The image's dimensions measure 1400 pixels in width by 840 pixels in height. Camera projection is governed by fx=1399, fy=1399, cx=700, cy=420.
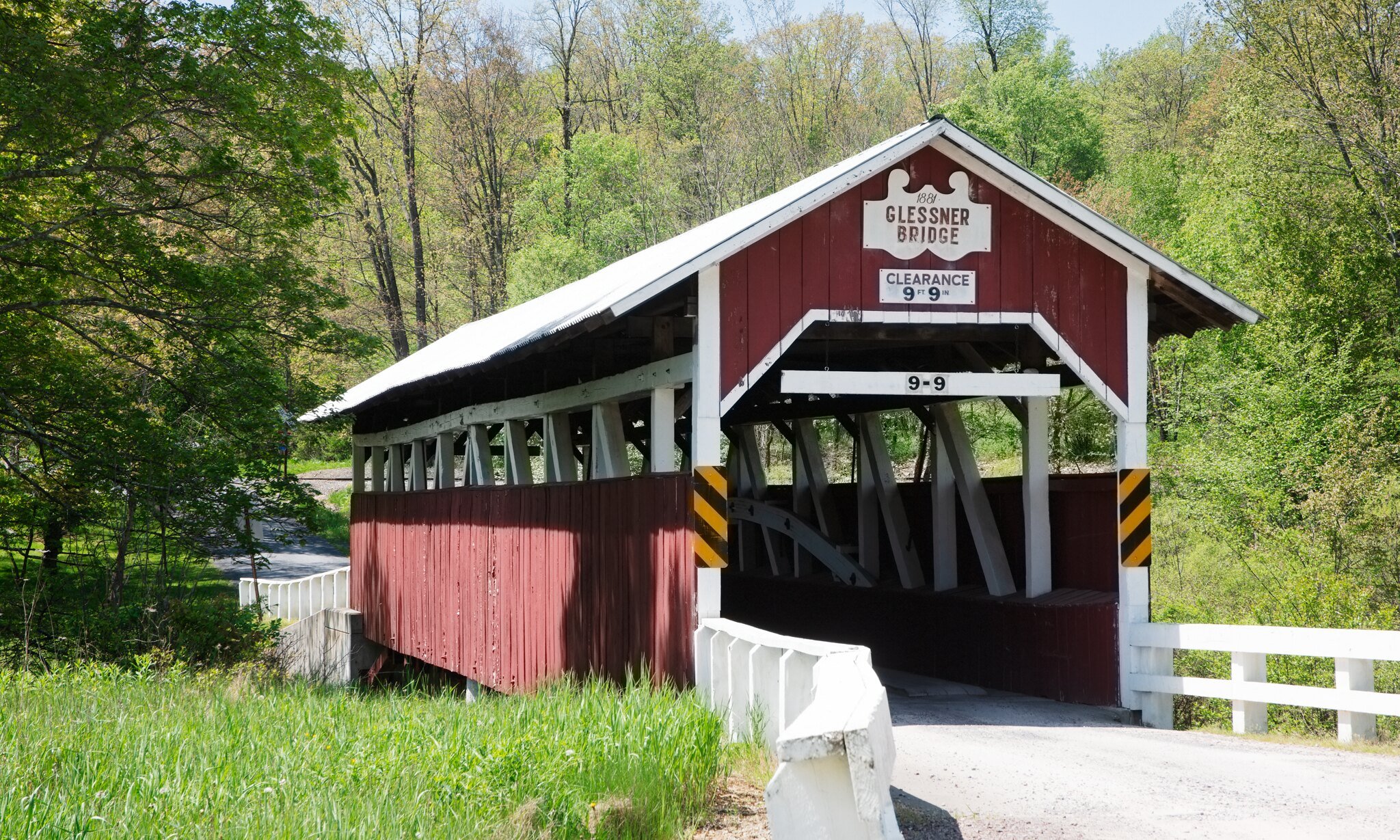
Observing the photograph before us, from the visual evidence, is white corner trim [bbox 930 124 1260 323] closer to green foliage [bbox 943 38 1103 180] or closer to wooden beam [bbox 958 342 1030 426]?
wooden beam [bbox 958 342 1030 426]

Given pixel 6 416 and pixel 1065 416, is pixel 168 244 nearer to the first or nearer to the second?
pixel 6 416

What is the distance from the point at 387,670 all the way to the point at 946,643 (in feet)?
28.9

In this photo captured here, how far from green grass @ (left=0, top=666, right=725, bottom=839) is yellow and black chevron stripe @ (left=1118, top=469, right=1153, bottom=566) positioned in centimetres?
403

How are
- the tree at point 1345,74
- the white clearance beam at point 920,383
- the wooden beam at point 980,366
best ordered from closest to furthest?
the white clearance beam at point 920,383, the wooden beam at point 980,366, the tree at point 1345,74

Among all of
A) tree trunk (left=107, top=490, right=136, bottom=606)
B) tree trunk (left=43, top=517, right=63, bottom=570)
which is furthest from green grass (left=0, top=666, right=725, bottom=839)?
tree trunk (left=43, top=517, right=63, bottom=570)

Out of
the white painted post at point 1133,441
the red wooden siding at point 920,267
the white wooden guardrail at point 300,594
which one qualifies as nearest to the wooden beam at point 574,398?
the red wooden siding at point 920,267

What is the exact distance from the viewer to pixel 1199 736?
8.75 m

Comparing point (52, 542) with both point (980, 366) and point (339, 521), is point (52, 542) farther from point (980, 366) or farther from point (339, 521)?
point (339, 521)

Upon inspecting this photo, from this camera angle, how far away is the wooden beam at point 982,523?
1161 centimetres

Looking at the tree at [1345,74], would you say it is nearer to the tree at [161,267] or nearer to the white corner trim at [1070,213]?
the white corner trim at [1070,213]

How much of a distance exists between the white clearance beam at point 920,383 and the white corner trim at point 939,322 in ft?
0.60

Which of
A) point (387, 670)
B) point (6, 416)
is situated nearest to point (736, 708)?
point (6, 416)

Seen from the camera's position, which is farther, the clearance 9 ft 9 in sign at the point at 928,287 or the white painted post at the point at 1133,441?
the white painted post at the point at 1133,441

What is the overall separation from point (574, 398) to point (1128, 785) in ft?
19.6
